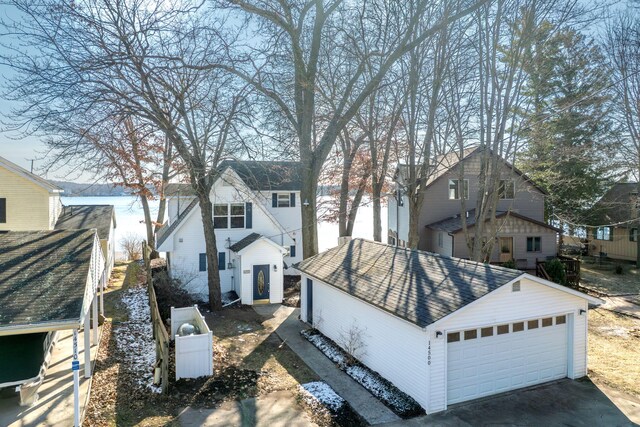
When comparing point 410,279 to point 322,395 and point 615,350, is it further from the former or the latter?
point 615,350

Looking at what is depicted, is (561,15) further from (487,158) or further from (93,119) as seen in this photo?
(93,119)

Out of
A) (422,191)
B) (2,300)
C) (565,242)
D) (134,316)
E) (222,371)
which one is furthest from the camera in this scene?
(565,242)

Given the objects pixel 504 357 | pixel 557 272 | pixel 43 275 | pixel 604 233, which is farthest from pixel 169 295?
pixel 604 233

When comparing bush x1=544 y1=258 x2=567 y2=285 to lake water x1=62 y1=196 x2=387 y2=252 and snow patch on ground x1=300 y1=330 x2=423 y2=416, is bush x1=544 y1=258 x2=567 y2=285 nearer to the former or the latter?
lake water x1=62 y1=196 x2=387 y2=252

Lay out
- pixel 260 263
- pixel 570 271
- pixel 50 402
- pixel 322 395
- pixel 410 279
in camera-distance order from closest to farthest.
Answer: pixel 50 402
pixel 322 395
pixel 410 279
pixel 260 263
pixel 570 271

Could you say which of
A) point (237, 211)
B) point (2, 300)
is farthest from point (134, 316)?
point (2, 300)

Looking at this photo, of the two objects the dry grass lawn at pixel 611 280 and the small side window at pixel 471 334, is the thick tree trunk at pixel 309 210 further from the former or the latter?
the dry grass lawn at pixel 611 280

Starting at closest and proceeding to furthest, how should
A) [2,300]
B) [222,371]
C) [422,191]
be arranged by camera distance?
[2,300]
[222,371]
[422,191]
